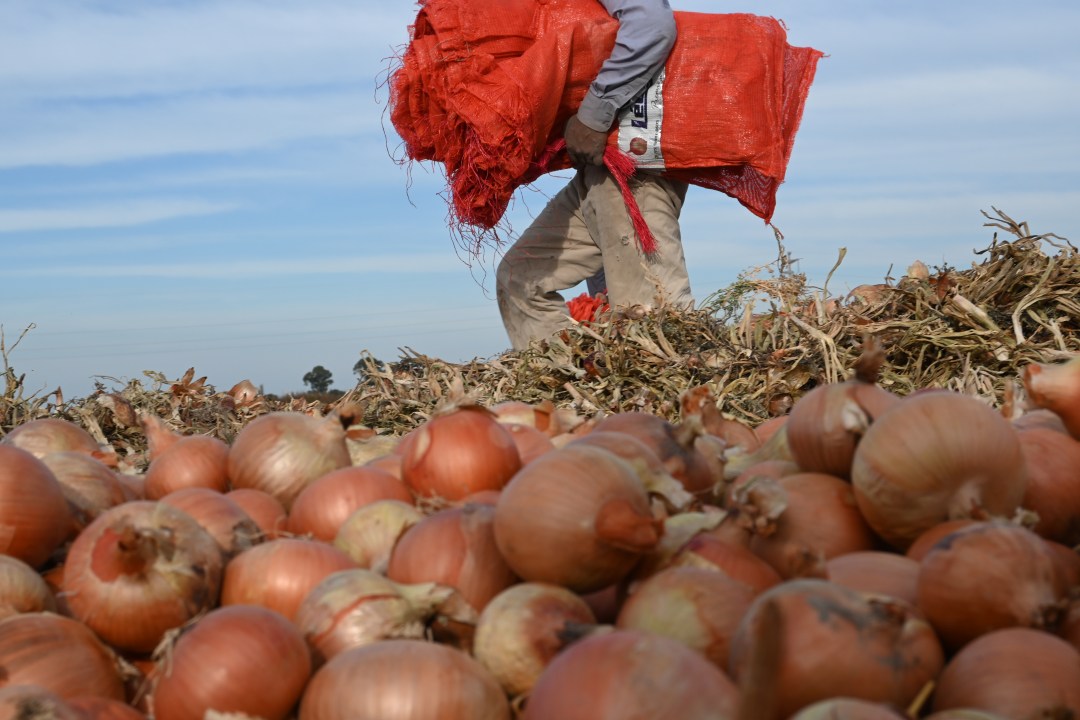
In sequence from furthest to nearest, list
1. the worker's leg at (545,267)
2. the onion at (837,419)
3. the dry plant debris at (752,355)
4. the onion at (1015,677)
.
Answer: the worker's leg at (545,267), the dry plant debris at (752,355), the onion at (837,419), the onion at (1015,677)

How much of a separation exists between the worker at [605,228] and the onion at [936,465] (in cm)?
331

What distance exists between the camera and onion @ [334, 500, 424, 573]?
60.6 inches

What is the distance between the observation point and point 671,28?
4.85 m

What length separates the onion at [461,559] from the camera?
4.45 ft

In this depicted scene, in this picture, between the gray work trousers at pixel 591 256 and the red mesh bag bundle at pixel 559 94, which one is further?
the gray work trousers at pixel 591 256

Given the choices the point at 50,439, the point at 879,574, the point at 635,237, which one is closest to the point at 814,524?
the point at 879,574

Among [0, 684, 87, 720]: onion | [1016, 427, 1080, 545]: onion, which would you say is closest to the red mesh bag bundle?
[1016, 427, 1080, 545]: onion

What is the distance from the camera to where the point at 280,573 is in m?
1.42

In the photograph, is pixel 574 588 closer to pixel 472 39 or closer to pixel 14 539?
pixel 14 539

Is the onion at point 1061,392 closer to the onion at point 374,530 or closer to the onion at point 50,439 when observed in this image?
the onion at point 374,530

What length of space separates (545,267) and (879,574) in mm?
4601

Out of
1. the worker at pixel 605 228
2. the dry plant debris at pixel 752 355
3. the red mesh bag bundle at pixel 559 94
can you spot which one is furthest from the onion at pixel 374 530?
the red mesh bag bundle at pixel 559 94

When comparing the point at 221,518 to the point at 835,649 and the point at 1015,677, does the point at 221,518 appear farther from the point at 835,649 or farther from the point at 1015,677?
the point at 1015,677

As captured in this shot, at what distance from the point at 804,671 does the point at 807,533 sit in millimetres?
432
